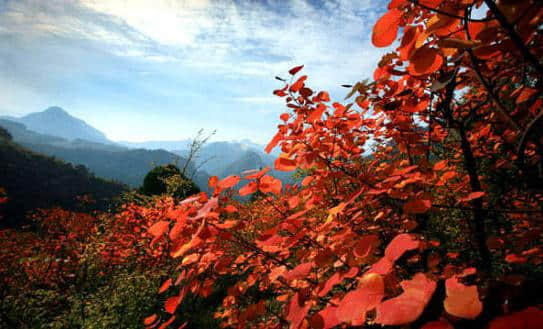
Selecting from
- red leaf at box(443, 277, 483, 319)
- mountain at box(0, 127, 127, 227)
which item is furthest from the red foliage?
mountain at box(0, 127, 127, 227)

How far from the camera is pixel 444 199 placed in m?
3.20

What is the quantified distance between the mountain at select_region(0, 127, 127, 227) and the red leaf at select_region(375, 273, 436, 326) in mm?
38301

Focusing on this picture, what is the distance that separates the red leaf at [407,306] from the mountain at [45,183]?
38.3 metres

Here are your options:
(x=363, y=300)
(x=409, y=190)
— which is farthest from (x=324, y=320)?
(x=409, y=190)

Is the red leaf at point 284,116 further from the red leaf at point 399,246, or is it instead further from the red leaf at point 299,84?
the red leaf at point 399,246

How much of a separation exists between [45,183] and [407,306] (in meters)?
55.5

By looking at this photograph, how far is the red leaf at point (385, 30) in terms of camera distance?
0.63 metres

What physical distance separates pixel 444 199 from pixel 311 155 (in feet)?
9.08

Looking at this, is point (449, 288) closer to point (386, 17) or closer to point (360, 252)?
point (360, 252)

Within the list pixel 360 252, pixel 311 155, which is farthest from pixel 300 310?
pixel 311 155

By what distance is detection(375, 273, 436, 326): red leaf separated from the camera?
0.49 meters

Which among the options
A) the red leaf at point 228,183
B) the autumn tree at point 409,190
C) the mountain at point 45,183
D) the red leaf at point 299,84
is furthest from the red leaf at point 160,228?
the mountain at point 45,183

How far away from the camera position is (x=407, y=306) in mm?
506

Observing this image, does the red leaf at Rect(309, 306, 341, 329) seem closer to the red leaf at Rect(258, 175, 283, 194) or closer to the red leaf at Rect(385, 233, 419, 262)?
the red leaf at Rect(385, 233, 419, 262)
